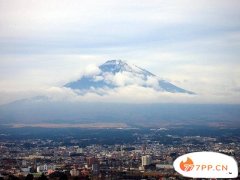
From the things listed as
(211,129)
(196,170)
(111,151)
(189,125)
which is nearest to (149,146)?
(111,151)

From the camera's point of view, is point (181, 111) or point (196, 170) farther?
point (181, 111)

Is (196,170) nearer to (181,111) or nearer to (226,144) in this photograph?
(226,144)

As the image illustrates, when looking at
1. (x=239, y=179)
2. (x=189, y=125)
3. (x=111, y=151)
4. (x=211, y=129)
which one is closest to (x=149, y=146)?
(x=111, y=151)

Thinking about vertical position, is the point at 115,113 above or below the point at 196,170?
above

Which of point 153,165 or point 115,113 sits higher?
point 115,113

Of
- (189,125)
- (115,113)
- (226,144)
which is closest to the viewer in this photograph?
(226,144)

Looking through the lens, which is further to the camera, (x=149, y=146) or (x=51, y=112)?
(x=51, y=112)

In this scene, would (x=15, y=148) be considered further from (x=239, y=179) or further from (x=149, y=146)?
(x=239, y=179)

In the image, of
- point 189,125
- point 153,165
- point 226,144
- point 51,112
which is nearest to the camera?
point 153,165

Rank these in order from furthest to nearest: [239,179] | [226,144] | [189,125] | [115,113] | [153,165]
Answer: [115,113]
[189,125]
[226,144]
[153,165]
[239,179]

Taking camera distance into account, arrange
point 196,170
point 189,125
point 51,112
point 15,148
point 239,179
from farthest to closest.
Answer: point 51,112
point 189,125
point 15,148
point 239,179
point 196,170
